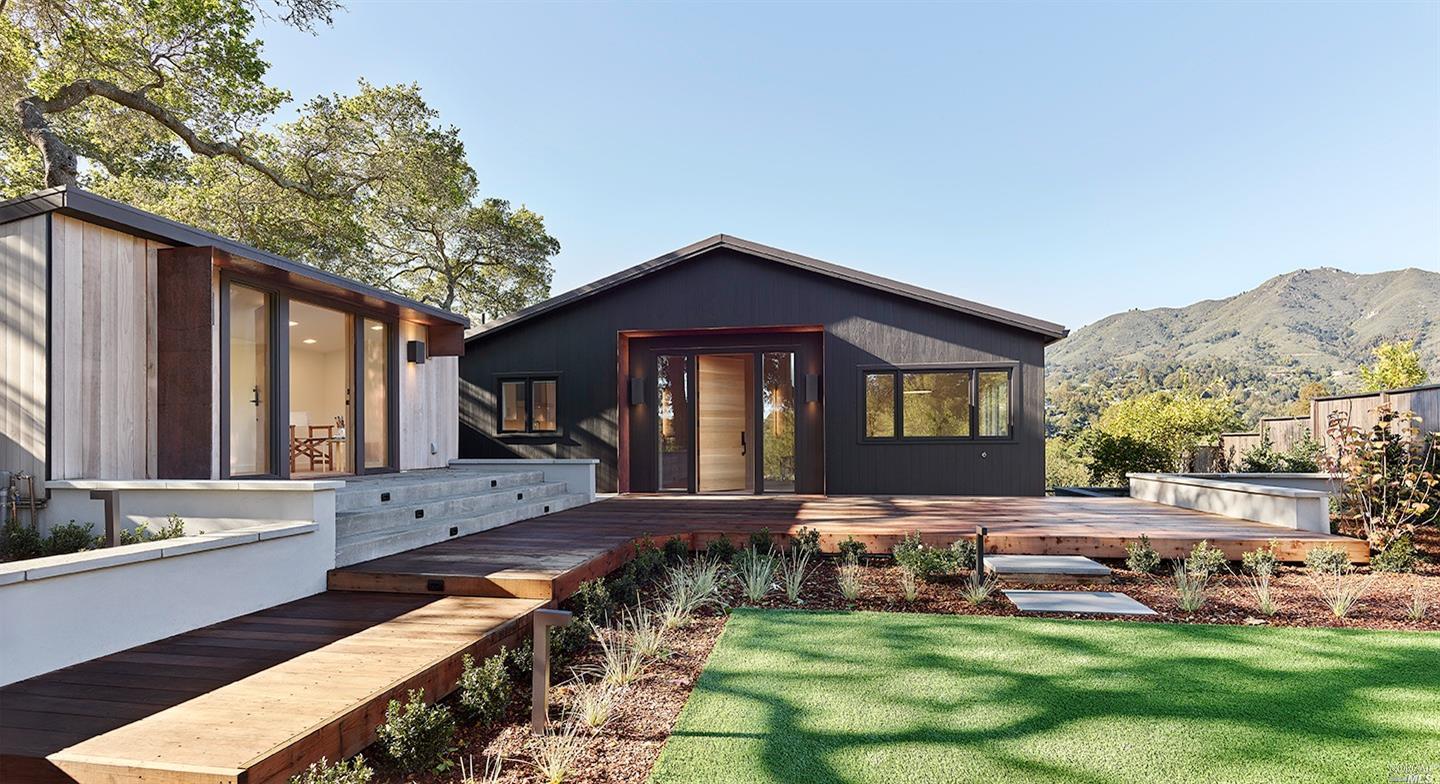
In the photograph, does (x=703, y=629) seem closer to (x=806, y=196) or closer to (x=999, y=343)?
(x=999, y=343)

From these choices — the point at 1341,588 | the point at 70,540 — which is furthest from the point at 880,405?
the point at 70,540

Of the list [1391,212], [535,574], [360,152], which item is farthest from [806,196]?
[1391,212]

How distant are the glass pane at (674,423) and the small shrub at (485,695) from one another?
7.57 m

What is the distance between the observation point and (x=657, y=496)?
10164 mm

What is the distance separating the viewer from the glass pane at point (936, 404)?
9.89 metres

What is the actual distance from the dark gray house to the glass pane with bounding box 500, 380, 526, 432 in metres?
0.03

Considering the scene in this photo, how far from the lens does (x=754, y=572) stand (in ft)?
16.9

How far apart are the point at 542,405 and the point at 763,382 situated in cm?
368

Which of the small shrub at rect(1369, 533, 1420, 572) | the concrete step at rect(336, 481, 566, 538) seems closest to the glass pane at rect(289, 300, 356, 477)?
the concrete step at rect(336, 481, 566, 538)

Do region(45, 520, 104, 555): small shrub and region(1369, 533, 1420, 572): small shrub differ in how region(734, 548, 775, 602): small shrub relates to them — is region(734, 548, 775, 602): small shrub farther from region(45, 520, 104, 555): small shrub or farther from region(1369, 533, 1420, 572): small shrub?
region(1369, 533, 1420, 572): small shrub

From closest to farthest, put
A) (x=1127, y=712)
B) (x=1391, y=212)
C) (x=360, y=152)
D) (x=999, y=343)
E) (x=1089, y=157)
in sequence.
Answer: (x=1127, y=712) < (x=999, y=343) < (x=360, y=152) < (x=1089, y=157) < (x=1391, y=212)

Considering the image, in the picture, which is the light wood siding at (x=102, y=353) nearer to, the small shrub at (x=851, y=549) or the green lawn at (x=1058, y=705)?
the green lawn at (x=1058, y=705)

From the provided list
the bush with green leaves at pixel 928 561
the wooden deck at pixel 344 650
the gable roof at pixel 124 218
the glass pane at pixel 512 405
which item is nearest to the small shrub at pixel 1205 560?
the wooden deck at pixel 344 650

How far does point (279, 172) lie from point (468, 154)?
18.3ft
